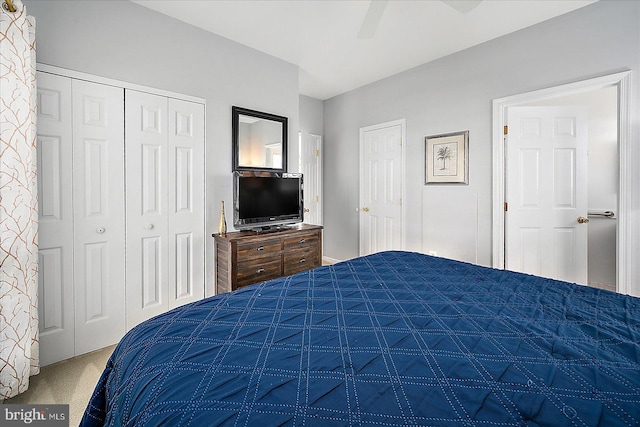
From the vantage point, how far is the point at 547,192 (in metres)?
3.02

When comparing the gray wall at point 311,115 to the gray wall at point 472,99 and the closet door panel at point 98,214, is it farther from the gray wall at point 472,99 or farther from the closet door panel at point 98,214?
the closet door panel at point 98,214

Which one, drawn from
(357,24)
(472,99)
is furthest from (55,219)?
(472,99)

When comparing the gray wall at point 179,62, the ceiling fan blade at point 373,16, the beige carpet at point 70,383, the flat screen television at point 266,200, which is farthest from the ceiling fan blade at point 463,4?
the beige carpet at point 70,383

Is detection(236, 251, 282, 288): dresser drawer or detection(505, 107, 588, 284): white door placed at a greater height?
detection(505, 107, 588, 284): white door

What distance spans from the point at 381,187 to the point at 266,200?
1.88 metres

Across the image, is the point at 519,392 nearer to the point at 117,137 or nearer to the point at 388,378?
the point at 388,378

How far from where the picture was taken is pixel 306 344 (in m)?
0.99

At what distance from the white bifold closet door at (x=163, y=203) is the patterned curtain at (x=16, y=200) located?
2.13 feet

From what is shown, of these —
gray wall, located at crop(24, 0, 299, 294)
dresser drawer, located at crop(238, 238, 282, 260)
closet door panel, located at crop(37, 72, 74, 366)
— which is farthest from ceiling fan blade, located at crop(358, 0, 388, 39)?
closet door panel, located at crop(37, 72, 74, 366)

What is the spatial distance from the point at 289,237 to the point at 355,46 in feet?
7.41

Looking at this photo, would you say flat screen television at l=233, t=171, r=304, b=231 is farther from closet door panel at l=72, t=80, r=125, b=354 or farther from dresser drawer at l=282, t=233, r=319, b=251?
closet door panel at l=72, t=80, r=125, b=354

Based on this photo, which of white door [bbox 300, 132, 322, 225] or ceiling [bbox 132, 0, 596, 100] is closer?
ceiling [bbox 132, 0, 596, 100]

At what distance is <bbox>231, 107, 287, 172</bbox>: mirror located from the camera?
324 cm

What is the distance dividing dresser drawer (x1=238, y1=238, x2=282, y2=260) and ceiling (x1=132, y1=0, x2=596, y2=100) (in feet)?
6.75
